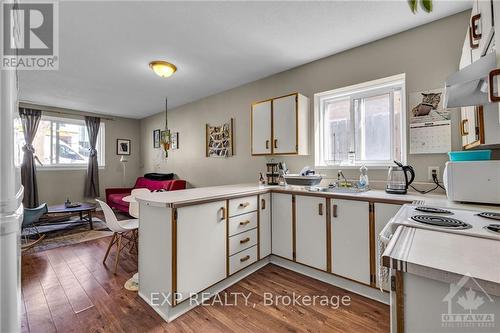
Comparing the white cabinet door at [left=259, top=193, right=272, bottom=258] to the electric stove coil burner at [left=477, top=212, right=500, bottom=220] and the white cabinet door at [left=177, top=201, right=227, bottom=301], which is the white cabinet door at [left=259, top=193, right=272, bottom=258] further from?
the electric stove coil burner at [left=477, top=212, right=500, bottom=220]

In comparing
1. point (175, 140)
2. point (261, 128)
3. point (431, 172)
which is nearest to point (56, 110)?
point (175, 140)

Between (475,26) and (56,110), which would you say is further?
(56,110)

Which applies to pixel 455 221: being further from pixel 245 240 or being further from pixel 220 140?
pixel 220 140

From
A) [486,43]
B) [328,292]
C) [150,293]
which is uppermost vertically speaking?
[486,43]

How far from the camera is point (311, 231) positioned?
2143 mm

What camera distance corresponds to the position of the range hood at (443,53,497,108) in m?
0.98

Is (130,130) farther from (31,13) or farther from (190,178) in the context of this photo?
(31,13)

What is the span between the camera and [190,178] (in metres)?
4.62

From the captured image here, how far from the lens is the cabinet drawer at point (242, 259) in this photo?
2033mm

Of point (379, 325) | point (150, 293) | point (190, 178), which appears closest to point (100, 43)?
point (150, 293)

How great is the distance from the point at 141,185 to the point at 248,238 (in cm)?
403

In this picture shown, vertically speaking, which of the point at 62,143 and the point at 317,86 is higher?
the point at 317,86

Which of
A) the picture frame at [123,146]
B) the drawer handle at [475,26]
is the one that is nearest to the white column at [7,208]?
the drawer handle at [475,26]

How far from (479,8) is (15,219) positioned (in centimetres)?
241
